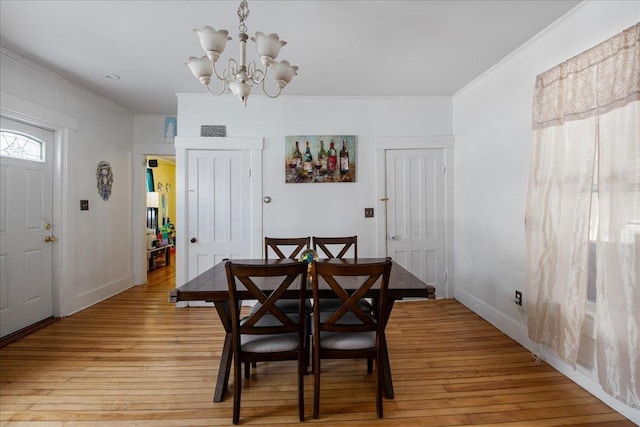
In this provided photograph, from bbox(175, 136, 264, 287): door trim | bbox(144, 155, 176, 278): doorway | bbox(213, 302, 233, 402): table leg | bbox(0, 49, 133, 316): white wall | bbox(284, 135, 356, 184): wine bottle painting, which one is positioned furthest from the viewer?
bbox(144, 155, 176, 278): doorway

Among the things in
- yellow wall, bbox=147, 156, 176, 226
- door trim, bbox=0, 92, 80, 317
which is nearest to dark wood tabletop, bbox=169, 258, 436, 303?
door trim, bbox=0, 92, 80, 317

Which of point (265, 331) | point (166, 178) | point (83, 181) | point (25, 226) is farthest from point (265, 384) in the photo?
point (166, 178)

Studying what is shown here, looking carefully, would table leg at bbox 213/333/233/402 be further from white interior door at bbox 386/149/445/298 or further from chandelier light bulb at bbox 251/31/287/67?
white interior door at bbox 386/149/445/298

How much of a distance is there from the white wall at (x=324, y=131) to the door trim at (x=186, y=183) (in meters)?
0.09

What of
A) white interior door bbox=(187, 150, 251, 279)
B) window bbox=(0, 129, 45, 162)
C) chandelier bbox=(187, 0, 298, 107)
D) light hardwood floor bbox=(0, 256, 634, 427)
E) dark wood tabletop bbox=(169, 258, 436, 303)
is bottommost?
light hardwood floor bbox=(0, 256, 634, 427)

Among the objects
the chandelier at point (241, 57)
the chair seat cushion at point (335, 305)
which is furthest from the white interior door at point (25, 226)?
the chair seat cushion at point (335, 305)

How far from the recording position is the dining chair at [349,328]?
1.57 metres

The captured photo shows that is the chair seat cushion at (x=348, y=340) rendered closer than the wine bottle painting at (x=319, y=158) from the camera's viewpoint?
Yes

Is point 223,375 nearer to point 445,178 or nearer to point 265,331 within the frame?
point 265,331

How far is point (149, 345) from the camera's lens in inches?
103

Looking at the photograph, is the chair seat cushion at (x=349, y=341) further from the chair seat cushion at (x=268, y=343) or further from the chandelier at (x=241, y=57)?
→ the chandelier at (x=241, y=57)

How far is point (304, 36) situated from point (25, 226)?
135 inches

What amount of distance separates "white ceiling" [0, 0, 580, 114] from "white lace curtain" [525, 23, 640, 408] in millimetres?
700

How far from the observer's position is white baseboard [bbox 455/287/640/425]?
1766mm
